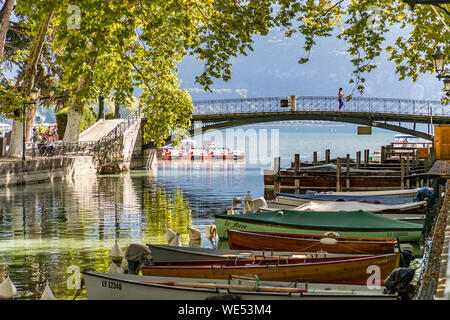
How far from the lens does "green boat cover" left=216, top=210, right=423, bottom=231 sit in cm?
1477

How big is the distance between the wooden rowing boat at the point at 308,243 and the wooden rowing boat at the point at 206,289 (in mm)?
3907

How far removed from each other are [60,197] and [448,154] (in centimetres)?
1897

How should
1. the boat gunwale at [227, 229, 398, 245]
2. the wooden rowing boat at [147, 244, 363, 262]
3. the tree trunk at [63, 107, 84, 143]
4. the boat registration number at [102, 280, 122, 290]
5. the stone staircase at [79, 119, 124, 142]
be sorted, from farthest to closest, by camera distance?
the stone staircase at [79, 119, 124, 142] → the tree trunk at [63, 107, 84, 143] → the boat gunwale at [227, 229, 398, 245] → the wooden rowing boat at [147, 244, 363, 262] → the boat registration number at [102, 280, 122, 290]

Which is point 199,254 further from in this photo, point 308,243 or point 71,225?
point 71,225

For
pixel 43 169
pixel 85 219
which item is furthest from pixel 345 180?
pixel 43 169

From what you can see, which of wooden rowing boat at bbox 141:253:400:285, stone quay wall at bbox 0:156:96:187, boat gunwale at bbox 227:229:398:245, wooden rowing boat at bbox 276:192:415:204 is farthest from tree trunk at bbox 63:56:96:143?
wooden rowing boat at bbox 141:253:400:285

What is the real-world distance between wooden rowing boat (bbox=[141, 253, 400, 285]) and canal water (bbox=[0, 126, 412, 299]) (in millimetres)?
1912

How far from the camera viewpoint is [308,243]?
1384 cm

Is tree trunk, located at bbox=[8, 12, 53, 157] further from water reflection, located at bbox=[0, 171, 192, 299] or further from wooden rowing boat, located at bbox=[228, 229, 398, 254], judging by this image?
wooden rowing boat, located at bbox=[228, 229, 398, 254]

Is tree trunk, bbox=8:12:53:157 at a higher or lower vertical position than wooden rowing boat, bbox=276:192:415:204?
higher

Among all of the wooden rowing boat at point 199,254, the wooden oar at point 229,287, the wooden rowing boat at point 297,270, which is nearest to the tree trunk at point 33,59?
the wooden rowing boat at point 199,254

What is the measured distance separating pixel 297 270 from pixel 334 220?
5.01 meters

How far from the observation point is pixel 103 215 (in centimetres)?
2270

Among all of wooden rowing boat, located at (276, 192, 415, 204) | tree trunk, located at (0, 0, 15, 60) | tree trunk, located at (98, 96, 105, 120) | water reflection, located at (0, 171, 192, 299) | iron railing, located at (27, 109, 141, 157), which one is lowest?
water reflection, located at (0, 171, 192, 299)
